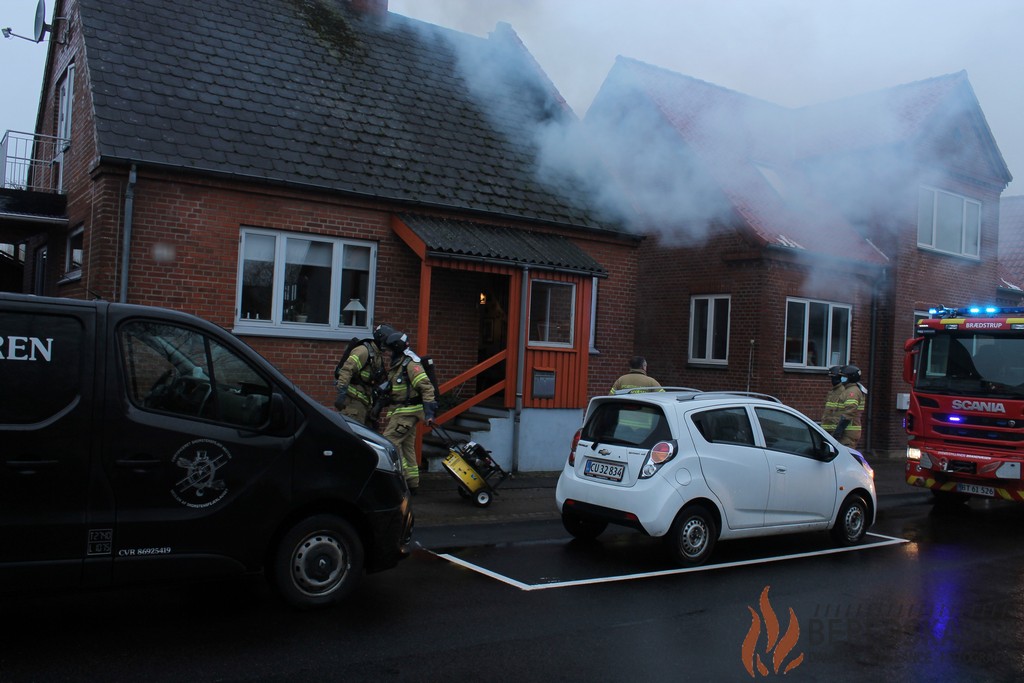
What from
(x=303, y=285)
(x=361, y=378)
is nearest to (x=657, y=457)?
(x=361, y=378)

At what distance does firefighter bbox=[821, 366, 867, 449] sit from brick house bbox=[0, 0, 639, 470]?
3388mm

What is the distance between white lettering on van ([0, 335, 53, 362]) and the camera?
4645 millimetres

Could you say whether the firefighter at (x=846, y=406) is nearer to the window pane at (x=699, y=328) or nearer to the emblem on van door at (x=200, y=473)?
the window pane at (x=699, y=328)

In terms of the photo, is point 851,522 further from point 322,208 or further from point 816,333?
point 816,333

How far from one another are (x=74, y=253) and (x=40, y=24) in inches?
168

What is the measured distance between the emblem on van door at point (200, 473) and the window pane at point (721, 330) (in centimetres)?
1260

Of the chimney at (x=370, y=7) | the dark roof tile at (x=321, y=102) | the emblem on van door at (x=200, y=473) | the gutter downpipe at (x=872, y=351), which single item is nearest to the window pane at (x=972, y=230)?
the gutter downpipe at (x=872, y=351)

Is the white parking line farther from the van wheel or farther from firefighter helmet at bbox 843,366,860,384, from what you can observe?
firefighter helmet at bbox 843,366,860,384

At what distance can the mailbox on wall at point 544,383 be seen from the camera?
467 inches

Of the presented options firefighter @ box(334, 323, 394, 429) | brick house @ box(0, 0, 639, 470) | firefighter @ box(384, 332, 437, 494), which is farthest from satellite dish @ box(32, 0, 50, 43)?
firefighter @ box(384, 332, 437, 494)

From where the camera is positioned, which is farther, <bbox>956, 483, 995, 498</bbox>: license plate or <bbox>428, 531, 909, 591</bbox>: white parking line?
<bbox>956, 483, 995, 498</bbox>: license plate

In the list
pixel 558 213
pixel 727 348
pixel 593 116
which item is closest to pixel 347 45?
pixel 558 213

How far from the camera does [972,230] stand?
18562 millimetres

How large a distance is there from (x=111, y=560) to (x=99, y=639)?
49cm
